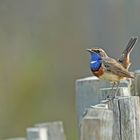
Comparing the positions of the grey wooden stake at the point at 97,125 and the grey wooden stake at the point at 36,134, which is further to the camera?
the grey wooden stake at the point at 36,134

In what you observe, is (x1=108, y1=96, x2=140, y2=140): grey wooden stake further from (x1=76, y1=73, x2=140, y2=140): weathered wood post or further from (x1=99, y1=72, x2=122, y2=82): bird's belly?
(x1=99, y1=72, x2=122, y2=82): bird's belly

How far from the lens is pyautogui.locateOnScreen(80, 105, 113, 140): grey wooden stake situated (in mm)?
2832

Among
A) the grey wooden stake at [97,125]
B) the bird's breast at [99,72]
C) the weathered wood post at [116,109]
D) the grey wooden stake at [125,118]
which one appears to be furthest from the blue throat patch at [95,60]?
the grey wooden stake at [97,125]

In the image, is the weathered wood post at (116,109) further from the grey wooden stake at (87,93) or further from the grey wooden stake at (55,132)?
the grey wooden stake at (55,132)

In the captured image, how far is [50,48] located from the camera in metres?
12.9

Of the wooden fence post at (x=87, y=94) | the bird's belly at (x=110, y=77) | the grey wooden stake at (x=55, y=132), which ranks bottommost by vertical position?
the grey wooden stake at (x=55, y=132)

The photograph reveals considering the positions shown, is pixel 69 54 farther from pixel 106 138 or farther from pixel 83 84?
pixel 106 138

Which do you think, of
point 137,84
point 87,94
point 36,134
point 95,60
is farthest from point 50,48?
point 87,94

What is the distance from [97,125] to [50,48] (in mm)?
10080

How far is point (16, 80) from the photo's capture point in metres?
12.3

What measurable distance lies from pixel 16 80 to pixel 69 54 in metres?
0.96

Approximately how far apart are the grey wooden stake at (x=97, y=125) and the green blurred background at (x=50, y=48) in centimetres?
765

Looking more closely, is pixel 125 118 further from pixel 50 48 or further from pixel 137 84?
pixel 50 48

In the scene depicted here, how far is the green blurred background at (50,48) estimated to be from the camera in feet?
37.7
